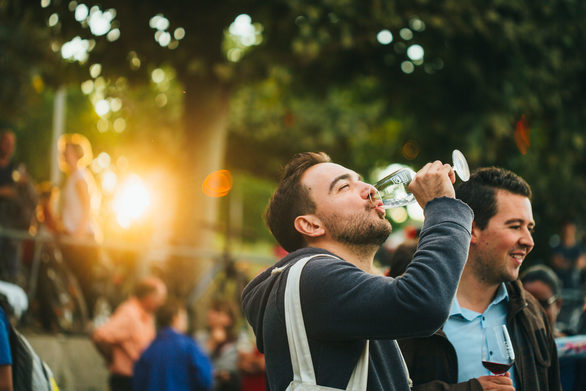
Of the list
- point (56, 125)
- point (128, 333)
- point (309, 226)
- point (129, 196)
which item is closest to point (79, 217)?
point (128, 333)

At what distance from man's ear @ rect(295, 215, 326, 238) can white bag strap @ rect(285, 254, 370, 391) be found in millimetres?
300

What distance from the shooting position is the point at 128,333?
742cm

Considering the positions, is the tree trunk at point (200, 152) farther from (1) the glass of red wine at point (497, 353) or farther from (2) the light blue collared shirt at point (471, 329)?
(1) the glass of red wine at point (497, 353)

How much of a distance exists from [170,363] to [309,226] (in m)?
4.64

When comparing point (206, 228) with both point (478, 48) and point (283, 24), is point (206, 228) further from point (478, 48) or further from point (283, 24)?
point (478, 48)

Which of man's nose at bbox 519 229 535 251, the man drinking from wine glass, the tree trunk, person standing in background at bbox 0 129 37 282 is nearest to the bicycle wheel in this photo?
person standing in background at bbox 0 129 37 282

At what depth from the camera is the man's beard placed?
249cm

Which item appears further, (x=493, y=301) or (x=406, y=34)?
(x=406, y=34)

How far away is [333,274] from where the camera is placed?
7.27ft

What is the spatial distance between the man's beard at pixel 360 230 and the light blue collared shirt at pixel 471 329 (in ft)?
2.55

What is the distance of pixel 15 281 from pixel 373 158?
462 inches

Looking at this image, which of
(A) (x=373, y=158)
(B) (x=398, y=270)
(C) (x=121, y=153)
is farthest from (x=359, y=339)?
(C) (x=121, y=153)

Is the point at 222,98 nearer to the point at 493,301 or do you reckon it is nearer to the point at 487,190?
the point at 487,190

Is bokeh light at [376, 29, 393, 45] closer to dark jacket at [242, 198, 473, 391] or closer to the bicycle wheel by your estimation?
the bicycle wheel
